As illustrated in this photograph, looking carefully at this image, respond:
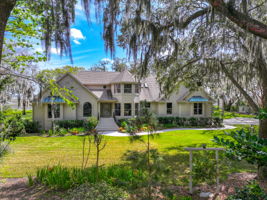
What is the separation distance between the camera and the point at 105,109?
19391mm

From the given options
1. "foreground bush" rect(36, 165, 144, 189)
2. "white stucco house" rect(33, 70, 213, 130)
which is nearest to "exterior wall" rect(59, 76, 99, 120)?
"white stucco house" rect(33, 70, 213, 130)

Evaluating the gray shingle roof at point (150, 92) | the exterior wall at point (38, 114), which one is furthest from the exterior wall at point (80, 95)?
the gray shingle roof at point (150, 92)

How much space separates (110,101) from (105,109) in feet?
5.46

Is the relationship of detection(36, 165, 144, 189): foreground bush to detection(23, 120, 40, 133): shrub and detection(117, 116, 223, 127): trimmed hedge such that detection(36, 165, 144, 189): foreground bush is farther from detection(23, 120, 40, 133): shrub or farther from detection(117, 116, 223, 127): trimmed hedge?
detection(117, 116, 223, 127): trimmed hedge

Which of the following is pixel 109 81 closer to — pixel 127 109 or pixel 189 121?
pixel 127 109

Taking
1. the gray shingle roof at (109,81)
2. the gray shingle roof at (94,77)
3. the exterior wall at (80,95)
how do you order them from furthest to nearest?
the gray shingle roof at (94,77) → the gray shingle roof at (109,81) → the exterior wall at (80,95)

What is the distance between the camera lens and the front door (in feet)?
63.5

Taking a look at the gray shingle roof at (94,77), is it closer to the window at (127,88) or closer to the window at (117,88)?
the window at (117,88)

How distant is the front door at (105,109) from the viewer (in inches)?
762

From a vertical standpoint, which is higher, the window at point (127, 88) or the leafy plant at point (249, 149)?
the window at point (127, 88)

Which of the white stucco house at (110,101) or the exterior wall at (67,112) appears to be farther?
the exterior wall at (67,112)

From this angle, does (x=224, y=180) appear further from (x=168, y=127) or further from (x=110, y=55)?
(x=168, y=127)

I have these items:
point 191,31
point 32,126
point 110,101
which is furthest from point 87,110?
point 191,31

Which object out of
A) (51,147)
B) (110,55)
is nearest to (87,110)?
(51,147)
